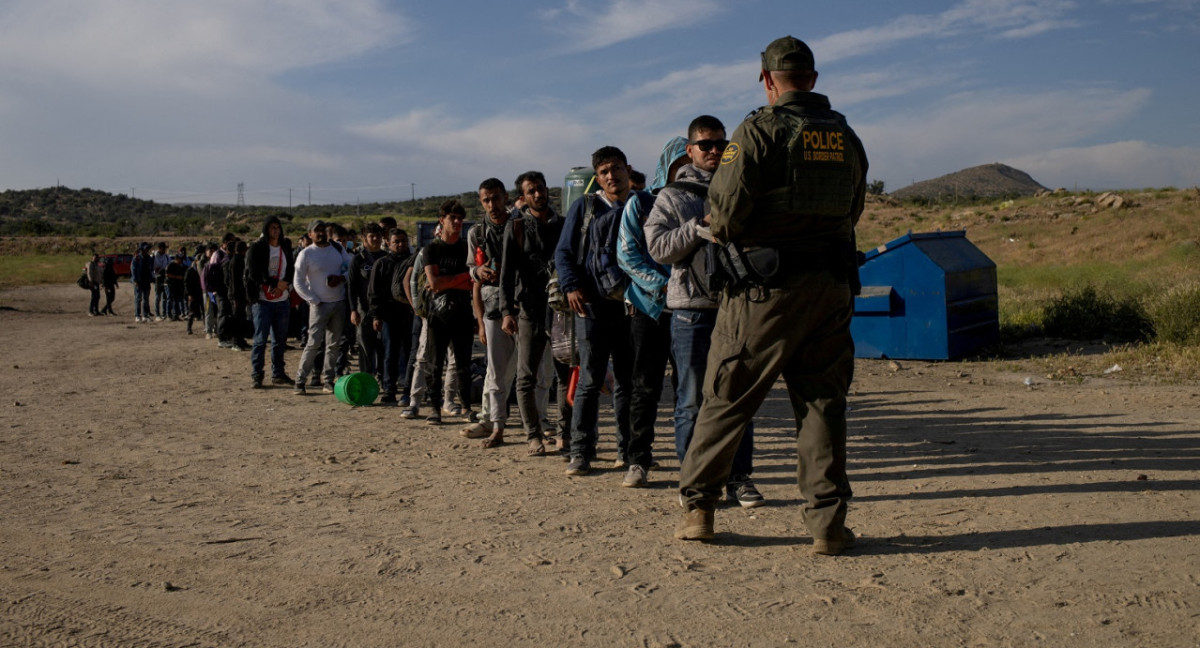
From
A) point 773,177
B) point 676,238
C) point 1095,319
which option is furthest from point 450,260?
point 1095,319

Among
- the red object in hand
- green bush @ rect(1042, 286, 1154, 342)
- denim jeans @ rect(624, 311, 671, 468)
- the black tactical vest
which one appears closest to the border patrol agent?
the black tactical vest

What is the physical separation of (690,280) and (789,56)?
54.6 inches

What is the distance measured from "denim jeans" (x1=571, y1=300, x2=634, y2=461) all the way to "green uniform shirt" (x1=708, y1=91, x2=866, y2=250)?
2.05 metres

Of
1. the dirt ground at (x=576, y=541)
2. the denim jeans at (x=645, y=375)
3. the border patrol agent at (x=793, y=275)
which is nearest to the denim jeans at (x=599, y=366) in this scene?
the denim jeans at (x=645, y=375)

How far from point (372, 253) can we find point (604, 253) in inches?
213

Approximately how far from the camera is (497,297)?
774 centimetres

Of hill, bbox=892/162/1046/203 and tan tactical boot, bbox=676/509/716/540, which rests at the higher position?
hill, bbox=892/162/1046/203

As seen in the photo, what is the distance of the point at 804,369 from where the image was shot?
455 centimetres

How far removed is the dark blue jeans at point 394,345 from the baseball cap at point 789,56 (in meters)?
6.60

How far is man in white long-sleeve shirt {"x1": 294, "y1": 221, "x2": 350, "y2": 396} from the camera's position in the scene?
36.0ft

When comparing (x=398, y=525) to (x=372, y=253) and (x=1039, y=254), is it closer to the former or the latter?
(x=372, y=253)

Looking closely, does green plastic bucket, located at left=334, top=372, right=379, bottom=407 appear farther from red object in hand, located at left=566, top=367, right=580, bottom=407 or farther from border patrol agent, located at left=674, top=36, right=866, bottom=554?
border patrol agent, located at left=674, top=36, right=866, bottom=554

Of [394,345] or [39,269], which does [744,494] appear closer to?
[394,345]

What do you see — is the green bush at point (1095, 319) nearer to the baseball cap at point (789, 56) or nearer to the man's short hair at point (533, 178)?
the man's short hair at point (533, 178)
